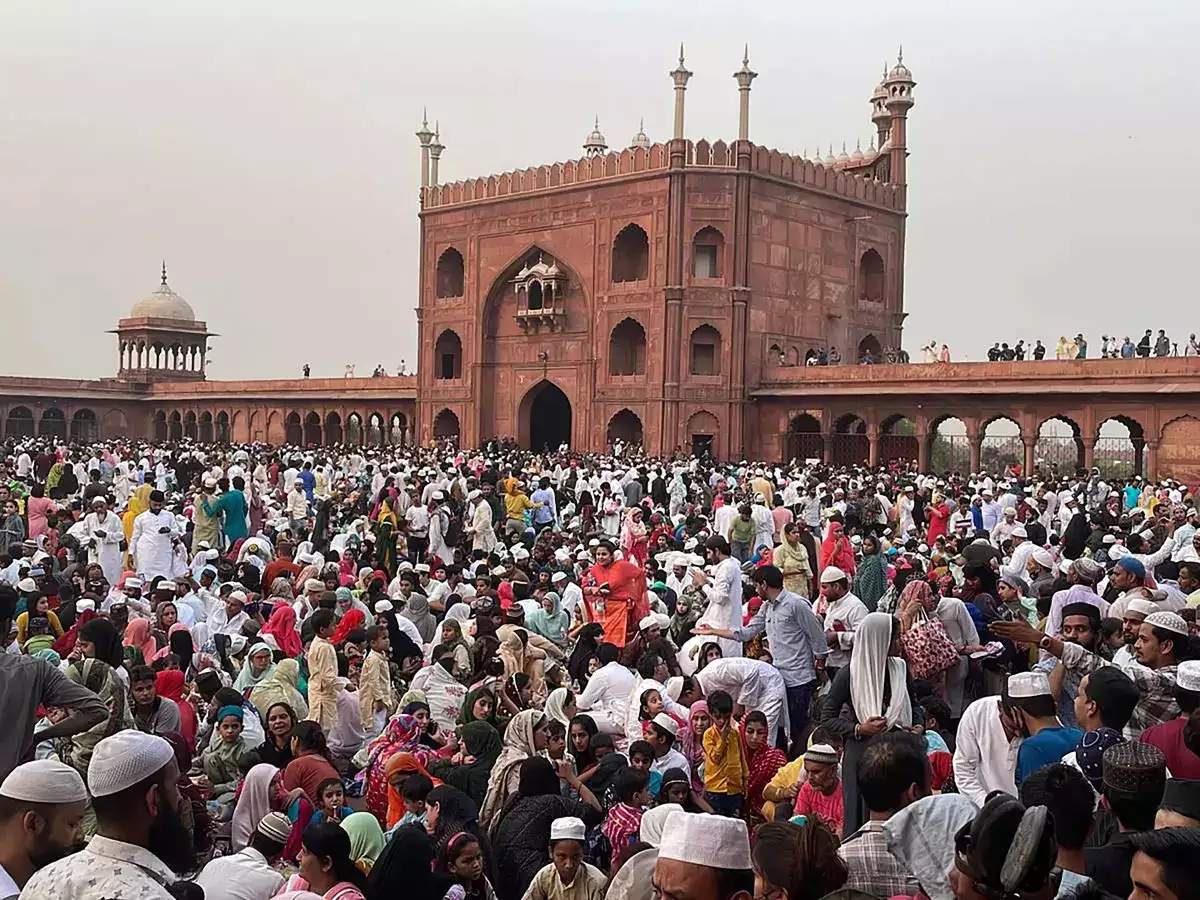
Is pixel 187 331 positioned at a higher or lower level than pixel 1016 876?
higher

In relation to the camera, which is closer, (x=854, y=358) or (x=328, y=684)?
(x=328, y=684)

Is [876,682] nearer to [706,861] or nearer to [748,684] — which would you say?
[748,684]

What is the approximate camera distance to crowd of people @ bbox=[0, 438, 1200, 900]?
256 cm

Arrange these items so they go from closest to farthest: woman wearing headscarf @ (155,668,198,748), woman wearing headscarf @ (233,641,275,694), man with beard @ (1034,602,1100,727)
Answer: man with beard @ (1034,602,1100,727)
woman wearing headscarf @ (155,668,198,748)
woman wearing headscarf @ (233,641,275,694)

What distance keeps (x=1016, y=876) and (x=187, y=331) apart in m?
49.9

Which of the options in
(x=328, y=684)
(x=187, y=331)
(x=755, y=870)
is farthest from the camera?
(x=187, y=331)

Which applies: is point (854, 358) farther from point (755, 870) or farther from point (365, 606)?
point (755, 870)

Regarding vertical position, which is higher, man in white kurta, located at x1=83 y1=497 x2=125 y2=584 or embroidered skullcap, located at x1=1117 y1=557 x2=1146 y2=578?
embroidered skullcap, located at x1=1117 y1=557 x2=1146 y2=578

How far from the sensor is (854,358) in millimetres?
30547

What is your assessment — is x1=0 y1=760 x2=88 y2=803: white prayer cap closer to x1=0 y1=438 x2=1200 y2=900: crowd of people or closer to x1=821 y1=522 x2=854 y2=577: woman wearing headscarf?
x1=0 y1=438 x2=1200 y2=900: crowd of people

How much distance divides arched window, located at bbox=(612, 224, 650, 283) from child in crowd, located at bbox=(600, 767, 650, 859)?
2567 cm

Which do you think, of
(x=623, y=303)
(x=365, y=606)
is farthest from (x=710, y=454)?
(x=365, y=606)

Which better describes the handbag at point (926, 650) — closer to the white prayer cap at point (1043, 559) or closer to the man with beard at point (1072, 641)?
the man with beard at point (1072, 641)

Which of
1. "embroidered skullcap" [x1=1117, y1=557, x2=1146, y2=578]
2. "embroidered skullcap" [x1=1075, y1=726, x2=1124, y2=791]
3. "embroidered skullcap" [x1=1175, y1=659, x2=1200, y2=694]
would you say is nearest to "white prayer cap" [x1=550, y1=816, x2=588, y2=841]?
"embroidered skullcap" [x1=1075, y1=726, x2=1124, y2=791]
